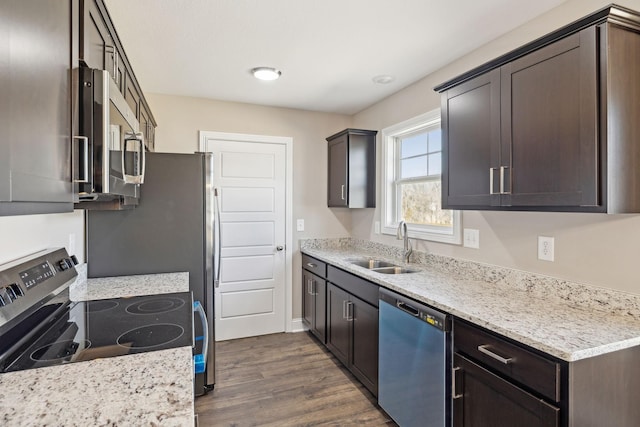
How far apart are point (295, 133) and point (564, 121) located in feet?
9.27

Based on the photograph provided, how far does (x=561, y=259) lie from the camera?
1.86 metres

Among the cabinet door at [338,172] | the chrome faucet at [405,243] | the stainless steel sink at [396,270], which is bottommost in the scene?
the stainless steel sink at [396,270]

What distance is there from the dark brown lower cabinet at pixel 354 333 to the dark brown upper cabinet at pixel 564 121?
1133mm

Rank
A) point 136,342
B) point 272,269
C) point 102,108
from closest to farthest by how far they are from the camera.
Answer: point 102,108
point 136,342
point 272,269

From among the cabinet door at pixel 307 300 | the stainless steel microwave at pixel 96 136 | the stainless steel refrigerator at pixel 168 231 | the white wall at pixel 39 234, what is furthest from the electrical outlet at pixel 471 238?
the white wall at pixel 39 234

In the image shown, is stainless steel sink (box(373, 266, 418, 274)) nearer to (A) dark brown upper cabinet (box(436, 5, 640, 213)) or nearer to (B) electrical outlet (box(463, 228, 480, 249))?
(B) electrical outlet (box(463, 228, 480, 249))

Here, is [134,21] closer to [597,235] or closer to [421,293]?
[421,293]

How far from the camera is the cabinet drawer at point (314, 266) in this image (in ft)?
11.0

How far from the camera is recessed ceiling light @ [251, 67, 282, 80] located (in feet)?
9.14

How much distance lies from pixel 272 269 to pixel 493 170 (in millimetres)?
2609

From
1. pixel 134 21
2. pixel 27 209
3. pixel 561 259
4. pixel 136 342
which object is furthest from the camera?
pixel 134 21

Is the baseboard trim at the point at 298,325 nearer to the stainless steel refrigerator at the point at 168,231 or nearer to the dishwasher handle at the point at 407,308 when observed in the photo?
the stainless steel refrigerator at the point at 168,231

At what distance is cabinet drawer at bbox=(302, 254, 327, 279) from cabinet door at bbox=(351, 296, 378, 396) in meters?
0.65

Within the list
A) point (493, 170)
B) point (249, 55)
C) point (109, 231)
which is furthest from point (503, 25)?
point (109, 231)
